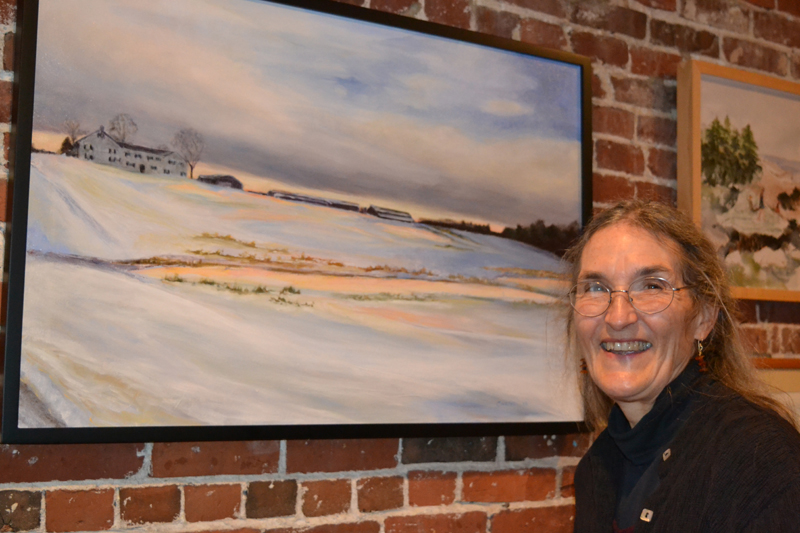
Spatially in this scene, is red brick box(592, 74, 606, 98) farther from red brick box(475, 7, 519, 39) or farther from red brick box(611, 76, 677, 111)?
red brick box(475, 7, 519, 39)

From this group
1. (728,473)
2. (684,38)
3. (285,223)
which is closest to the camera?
(728,473)

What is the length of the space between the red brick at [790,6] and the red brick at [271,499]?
82.0 inches

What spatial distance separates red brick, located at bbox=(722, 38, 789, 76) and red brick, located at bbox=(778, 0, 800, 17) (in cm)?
15

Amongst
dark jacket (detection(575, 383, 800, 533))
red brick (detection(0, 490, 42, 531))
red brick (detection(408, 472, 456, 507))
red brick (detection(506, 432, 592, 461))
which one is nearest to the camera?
dark jacket (detection(575, 383, 800, 533))

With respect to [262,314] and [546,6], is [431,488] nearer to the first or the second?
[262,314]

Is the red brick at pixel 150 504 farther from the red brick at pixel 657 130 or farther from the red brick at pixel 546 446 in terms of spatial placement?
the red brick at pixel 657 130

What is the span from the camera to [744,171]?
2.14m

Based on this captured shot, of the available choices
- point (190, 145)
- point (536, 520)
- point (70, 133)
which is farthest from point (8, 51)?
point (536, 520)

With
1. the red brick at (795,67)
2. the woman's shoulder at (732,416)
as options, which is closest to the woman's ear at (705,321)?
the woman's shoulder at (732,416)

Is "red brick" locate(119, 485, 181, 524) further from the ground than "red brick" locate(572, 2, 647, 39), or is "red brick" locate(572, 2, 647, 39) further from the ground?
"red brick" locate(572, 2, 647, 39)

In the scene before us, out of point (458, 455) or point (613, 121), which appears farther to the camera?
point (613, 121)

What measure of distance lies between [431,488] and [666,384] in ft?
2.04

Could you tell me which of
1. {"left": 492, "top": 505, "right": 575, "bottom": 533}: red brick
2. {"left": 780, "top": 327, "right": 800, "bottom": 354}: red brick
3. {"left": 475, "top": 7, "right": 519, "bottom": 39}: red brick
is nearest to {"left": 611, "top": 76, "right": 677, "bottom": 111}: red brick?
{"left": 475, "top": 7, "right": 519, "bottom": 39}: red brick

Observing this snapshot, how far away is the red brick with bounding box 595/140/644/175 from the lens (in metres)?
2.02
